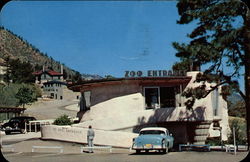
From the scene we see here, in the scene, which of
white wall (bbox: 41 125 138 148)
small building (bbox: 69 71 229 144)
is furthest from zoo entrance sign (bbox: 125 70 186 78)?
white wall (bbox: 41 125 138 148)

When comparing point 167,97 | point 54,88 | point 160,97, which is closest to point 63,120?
point 54,88

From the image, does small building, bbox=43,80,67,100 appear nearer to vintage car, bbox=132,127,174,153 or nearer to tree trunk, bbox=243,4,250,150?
vintage car, bbox=132,127,174,153

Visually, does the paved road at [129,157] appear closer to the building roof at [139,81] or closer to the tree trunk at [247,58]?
the tree trunk at [247,58]

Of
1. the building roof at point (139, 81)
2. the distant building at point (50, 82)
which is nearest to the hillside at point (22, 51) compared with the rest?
the distant building at point (50, 82)

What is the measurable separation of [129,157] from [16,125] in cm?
278

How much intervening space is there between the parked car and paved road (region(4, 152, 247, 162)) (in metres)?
0.57

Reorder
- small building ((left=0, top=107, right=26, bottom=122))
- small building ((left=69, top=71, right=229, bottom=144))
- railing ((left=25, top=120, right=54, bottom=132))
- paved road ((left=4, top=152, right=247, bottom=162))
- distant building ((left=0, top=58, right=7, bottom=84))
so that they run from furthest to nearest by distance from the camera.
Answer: small building ((left=69, top=71, right=229, bottom=144)) < railing ((left=25, top=120, right=54, bottom=132)) < distant building ((left=0, top=58, right=7, bottom=84)) < small building ((left=0, top=107, right=26, bottom=122)) < paved road ((left=4, top=152, right=247, bottom=162))

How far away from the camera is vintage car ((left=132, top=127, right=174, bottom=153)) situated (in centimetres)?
1011

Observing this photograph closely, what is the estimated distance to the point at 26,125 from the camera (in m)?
9.95

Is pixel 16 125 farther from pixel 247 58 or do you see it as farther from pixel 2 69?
pixel 247 58

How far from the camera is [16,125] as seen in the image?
9445 millimetres

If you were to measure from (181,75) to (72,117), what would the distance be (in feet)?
11.8

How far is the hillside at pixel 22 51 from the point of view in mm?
8648

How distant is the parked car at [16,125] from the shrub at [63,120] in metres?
1.00
